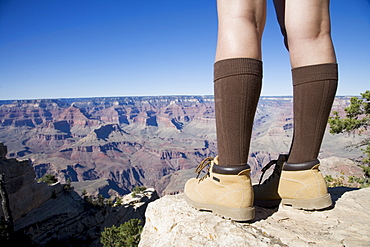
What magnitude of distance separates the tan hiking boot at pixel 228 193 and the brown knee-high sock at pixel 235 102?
0.06 metres

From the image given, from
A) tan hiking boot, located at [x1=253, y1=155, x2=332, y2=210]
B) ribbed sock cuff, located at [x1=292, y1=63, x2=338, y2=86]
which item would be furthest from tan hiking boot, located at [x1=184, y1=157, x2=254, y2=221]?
ribbed sock cuff, located at [x1=292, y1=63, x2=338, y2=86]

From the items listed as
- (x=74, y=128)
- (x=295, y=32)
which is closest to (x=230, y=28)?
(x=295, y=32)

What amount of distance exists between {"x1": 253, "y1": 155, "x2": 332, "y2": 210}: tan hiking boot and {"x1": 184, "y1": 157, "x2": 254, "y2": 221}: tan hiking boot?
0.99 feet

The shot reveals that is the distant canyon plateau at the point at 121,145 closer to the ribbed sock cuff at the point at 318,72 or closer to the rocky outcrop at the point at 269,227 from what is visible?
the rocky outcrop at the point at 269,227

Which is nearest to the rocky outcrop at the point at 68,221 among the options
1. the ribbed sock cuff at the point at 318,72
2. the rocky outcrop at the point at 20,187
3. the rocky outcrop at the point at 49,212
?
the rocky outcrop at the point at 49,212

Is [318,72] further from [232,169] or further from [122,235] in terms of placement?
[122,235]

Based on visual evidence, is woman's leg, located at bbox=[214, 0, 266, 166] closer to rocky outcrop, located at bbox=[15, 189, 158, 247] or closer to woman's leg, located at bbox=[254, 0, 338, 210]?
woman's leg, located at bbox=[254, 0, 338, 210]

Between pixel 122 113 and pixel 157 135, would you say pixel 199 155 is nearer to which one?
pixel 157 135

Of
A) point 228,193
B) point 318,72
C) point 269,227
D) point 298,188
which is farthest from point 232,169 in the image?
point 318,72

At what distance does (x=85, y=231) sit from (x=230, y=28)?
19911 mm

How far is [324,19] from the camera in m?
1.18

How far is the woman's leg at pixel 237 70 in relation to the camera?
3.32ft

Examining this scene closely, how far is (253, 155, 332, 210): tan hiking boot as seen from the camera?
1.25 m

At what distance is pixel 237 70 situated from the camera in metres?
1.00
